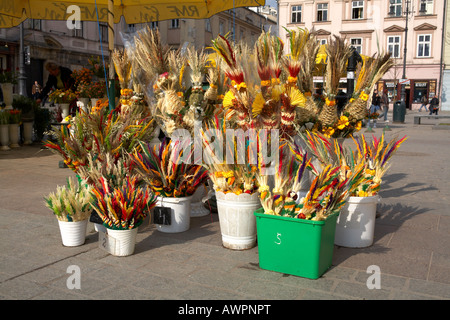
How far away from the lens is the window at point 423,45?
117 ft

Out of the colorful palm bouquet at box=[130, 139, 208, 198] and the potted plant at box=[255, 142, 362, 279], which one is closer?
the potted plant at box=[255, 142, 362, 279]

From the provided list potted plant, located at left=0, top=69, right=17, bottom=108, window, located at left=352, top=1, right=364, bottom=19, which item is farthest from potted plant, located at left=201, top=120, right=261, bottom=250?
window, located at left=352, top=1, right=364, bottom=19

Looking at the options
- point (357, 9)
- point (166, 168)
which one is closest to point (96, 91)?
point (166, 168)

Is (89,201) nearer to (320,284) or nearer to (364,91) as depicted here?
(320,284)

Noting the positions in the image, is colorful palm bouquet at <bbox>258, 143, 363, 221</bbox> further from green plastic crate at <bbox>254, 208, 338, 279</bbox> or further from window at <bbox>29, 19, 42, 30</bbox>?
window at <bbox>29, 19, 42, 30</bbox>

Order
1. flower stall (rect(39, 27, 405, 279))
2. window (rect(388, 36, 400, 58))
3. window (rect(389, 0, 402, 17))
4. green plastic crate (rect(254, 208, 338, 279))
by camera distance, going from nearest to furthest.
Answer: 1. green plastic crate (rect(254, 208, 338, 279))
2. flower stall (rect(39, 27, 405, 279))
3. window (rect(389, 0, 402, 17))
4. window (rect(388, 36, 400, 58))

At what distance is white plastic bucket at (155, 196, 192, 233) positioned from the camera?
4.35m

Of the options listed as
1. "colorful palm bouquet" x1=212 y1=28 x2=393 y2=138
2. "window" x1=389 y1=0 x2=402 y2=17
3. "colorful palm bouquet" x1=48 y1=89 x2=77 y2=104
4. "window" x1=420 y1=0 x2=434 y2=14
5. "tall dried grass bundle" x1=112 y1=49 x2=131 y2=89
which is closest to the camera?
"colorful palm bouquet" x1=212 y1=28 x2=393 y2=138

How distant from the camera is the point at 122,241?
3.69 m

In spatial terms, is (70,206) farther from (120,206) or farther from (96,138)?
(96,138)

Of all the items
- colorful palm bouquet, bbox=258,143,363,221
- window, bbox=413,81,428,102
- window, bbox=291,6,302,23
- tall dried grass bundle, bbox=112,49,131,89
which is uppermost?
window, bbox=291,6,302,23

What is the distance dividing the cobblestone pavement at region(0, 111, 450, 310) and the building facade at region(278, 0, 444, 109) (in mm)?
32726

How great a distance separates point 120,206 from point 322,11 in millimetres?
37744

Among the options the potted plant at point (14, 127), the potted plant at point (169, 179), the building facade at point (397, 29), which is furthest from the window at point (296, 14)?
the potted plant at point (169, 179)
